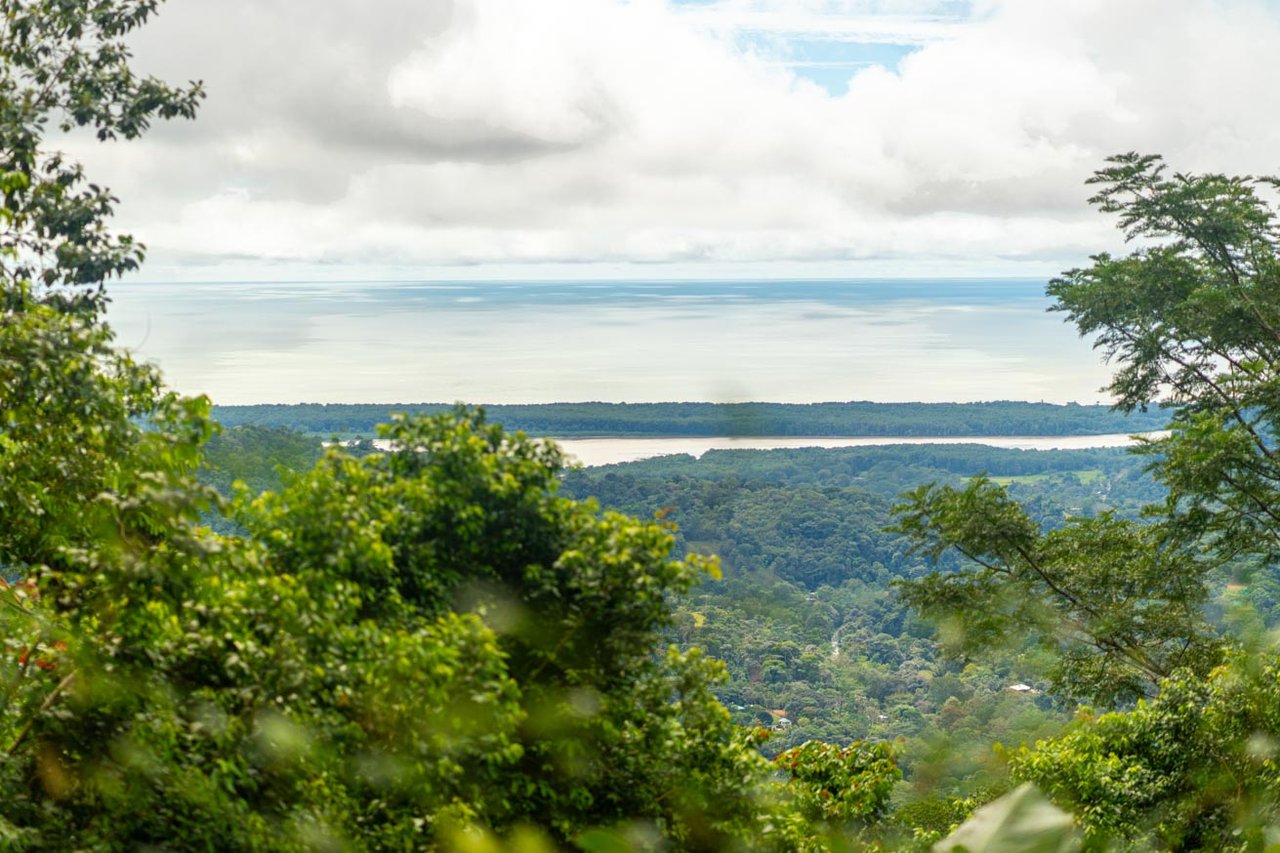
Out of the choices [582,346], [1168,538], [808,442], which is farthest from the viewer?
[582,346]

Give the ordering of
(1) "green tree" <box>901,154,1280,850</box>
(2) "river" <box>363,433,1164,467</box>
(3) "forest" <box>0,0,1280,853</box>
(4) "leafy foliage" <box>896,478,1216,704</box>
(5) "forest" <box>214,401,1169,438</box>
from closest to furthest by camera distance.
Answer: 1. (3) "forest" <box>0,0,1280,853</box>
2. (1) "green tree" <box>901,154,1280,850</box>
3. (4) "leafy foliage" <box>896,478,1216,704</box>
4. (2) "river" <box>363,433,1164,467</box>
5. (5) "forest" <box>214,401,1169,438</box>

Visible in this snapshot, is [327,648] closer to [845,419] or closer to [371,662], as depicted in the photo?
[371,662]

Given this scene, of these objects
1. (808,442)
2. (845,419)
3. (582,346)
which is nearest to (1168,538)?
(808,442)

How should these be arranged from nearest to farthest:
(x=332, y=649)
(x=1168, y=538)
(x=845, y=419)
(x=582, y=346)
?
(x=332, y=649), (x=1168, y=538), (x=845, y=419), (x=582, y=346)

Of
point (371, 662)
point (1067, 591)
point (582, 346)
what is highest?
point (582, 346)

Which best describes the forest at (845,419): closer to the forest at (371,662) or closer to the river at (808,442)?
the river at (808,442)

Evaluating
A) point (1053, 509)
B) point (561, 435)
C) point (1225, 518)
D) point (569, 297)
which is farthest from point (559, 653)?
point (569, 297)

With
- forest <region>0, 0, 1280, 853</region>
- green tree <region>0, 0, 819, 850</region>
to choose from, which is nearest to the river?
forest <region>0, 0, 1280, 853</region>

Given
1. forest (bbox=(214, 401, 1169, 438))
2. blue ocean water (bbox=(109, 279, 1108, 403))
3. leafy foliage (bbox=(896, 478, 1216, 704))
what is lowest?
leafy foliage (bbox=(896, 478, 1216, 704))

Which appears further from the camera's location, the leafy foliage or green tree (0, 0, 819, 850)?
the leafy foliage

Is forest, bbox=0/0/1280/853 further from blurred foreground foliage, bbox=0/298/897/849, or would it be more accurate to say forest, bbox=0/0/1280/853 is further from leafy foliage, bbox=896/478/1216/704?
leafy foliage, bbox=896/478/1216/704
